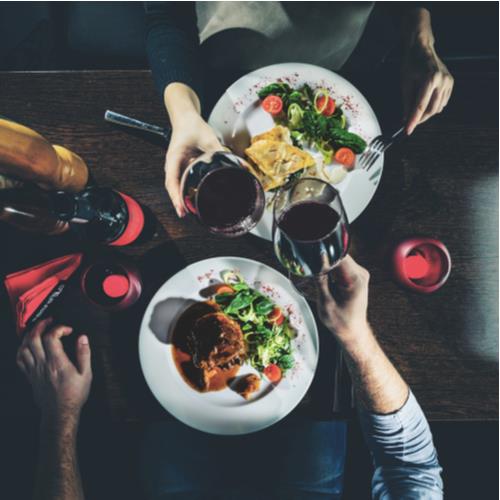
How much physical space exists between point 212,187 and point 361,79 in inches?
26.4

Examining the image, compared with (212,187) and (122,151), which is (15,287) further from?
(212,187)

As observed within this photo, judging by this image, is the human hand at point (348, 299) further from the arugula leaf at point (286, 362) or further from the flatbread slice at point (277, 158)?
the flatbread slice at point (277, 158)

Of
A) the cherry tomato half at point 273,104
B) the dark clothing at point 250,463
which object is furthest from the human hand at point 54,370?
the cherry tomato half at point 273,104

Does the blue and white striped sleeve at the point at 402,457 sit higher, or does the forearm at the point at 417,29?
the forearm at the point at 417,29

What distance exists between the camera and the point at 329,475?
65.4 inches

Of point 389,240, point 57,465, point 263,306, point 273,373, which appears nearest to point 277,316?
point 263,306

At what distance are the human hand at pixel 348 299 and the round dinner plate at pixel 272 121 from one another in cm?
16

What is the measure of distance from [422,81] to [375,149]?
257 millimetres

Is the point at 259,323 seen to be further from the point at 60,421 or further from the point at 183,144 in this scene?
the point at 60,421

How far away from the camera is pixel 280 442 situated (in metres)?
1.65

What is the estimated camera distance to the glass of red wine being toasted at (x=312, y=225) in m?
1.12

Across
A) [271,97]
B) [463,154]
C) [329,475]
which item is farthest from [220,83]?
[329,475]

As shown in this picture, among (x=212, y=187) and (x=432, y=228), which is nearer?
(x=212, y=187)

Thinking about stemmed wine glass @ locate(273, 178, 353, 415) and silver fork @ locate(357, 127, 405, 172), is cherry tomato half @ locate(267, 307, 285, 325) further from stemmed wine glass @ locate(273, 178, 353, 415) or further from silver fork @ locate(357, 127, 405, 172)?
silver fork @ locate(357, 127, 405, 172)
